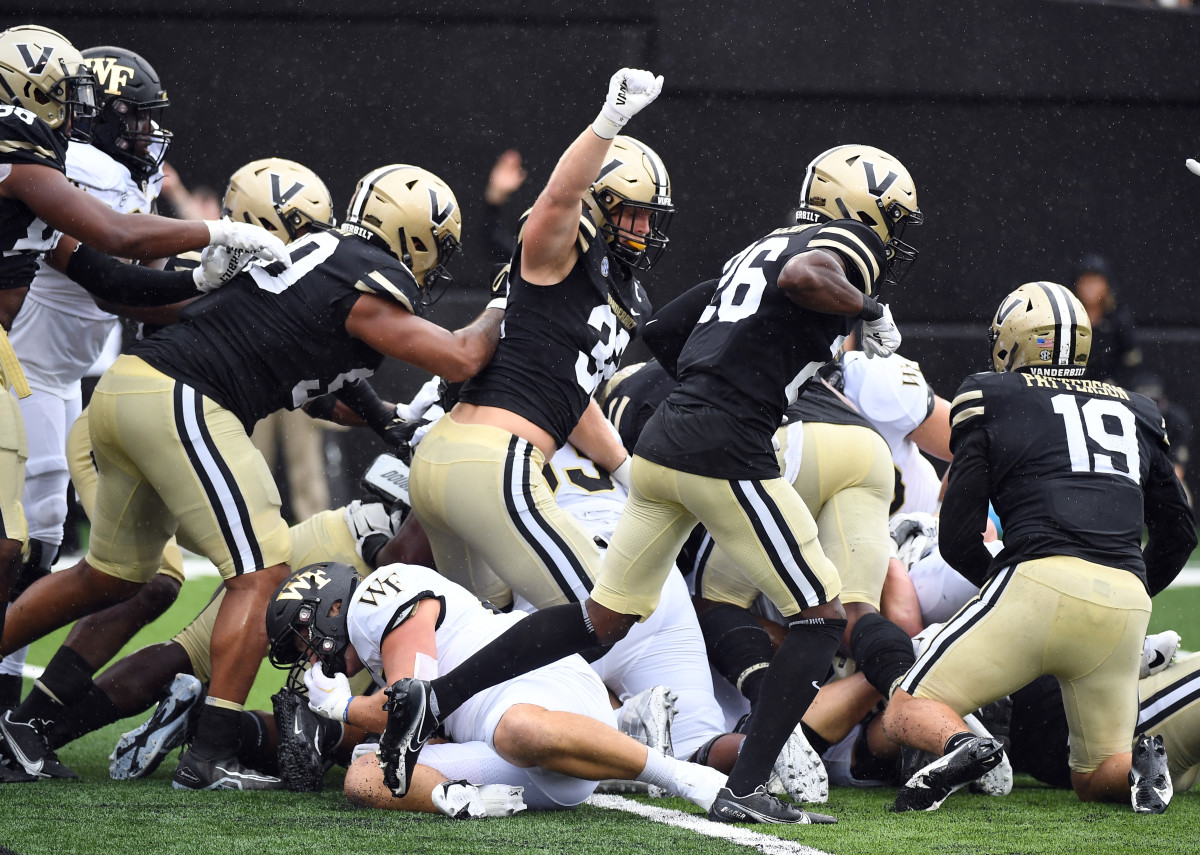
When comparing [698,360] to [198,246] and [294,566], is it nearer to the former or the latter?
[198,246]

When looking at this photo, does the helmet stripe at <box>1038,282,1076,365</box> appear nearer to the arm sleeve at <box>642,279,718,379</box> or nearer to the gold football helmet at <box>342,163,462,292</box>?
the arm sleeve at <box>642,279,718,379</box>

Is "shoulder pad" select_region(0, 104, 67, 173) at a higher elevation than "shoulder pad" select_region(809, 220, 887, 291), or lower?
higher

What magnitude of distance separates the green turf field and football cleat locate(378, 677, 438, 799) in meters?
0.12

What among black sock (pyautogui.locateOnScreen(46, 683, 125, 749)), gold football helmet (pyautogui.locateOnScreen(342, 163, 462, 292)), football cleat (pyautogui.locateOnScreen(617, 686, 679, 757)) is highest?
gold football helmet (pyautogui.locateOnScreen(342, 163, 462, 292))

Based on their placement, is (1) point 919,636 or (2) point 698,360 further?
(1) point 919,636

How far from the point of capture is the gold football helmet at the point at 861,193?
393cm

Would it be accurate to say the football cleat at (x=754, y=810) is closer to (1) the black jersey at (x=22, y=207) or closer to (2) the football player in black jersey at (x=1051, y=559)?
(2) the football player in black jersey at (x=1051, y=559)

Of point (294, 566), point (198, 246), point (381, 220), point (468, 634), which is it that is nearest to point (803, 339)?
point (468, 634)

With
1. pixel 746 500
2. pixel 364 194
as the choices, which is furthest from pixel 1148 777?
pixel 364 194

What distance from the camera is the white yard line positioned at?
295 centimetres

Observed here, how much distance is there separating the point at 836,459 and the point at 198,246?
192cm

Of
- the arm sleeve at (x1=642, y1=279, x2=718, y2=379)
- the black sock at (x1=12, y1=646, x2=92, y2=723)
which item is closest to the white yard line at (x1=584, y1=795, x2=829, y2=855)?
the arm sleeve at (x1=642, y1=279, x2=718, y2=379)

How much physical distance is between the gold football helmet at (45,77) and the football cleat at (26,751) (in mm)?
1618

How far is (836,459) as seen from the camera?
430 cm
